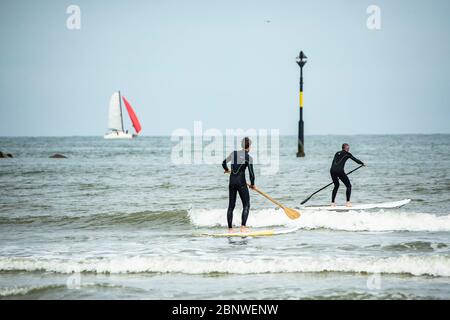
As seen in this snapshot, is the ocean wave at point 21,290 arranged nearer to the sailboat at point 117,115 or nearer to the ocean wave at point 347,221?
the ocean wave at point 347,221

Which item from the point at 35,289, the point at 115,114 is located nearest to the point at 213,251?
the point at 35,289

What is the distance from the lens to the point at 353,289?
8.85m

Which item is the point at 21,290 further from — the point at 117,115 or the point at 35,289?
the point at 117,115

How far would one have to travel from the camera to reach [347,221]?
15.5 metres

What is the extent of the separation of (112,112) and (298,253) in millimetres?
86860

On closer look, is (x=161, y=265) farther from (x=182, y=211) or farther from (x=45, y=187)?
(x=45, y=187)

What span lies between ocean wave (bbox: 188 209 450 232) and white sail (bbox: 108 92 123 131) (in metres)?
77.6

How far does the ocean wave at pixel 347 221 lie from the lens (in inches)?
587

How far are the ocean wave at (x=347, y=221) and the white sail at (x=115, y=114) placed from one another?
77.6 meters

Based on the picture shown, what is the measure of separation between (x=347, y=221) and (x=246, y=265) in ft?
19.5

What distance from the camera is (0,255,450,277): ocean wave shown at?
9.89 metres

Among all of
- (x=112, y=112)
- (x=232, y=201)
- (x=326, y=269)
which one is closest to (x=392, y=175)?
(x=232, y=201)

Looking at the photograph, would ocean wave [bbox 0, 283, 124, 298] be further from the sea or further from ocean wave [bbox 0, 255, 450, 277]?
ocean wave [bbox 0, 255, 450, 277]

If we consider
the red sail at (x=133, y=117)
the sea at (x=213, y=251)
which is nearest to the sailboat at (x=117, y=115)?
the red sail at (x=133, y=117)
